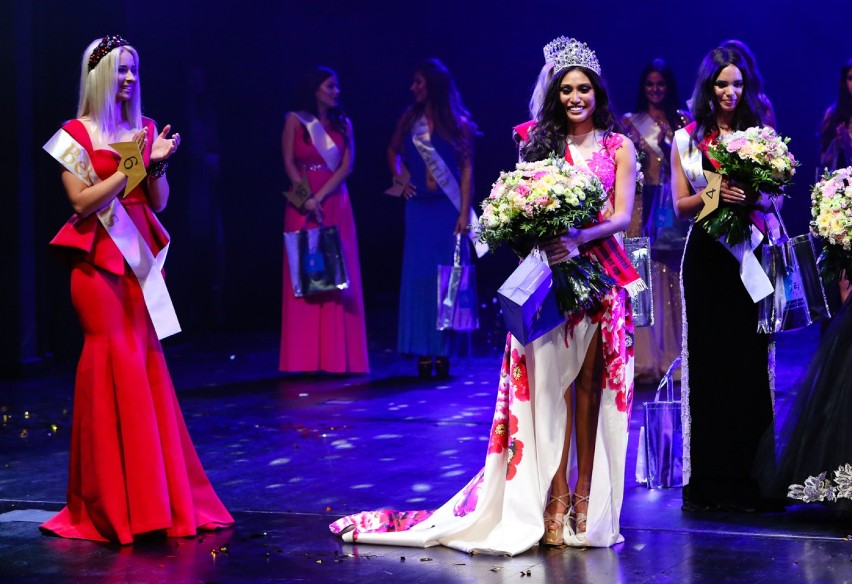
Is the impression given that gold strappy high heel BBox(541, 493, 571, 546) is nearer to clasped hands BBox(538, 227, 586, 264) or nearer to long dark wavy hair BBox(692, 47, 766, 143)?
clasped hands BBox(538, 227, 586, 264)

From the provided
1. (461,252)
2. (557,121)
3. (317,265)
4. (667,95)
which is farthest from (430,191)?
(557,121)

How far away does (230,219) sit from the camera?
38.9 ft

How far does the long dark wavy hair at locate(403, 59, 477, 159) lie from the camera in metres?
8.00

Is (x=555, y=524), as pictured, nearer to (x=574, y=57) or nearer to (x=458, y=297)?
(x=574, y=57)

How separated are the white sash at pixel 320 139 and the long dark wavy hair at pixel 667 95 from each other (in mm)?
1813

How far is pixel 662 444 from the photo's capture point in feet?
16.6

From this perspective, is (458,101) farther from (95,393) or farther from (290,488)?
(95,393)

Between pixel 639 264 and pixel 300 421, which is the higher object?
pixel 639 264

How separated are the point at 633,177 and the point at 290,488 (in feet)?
5.88

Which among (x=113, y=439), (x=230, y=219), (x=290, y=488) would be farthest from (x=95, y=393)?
(x=230, y=219)

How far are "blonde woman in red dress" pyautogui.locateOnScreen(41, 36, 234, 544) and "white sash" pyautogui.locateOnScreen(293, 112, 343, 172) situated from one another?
373 centimetres

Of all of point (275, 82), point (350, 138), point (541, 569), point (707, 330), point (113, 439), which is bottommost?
point (541, 569)

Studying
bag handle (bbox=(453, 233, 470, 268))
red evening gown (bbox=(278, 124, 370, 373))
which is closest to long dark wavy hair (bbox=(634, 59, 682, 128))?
bag handle (bbox=(453, 233, 470, 268))

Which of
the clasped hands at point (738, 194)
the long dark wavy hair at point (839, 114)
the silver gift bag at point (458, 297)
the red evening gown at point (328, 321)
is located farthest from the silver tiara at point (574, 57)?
the red evening gown at point (328, 321)
